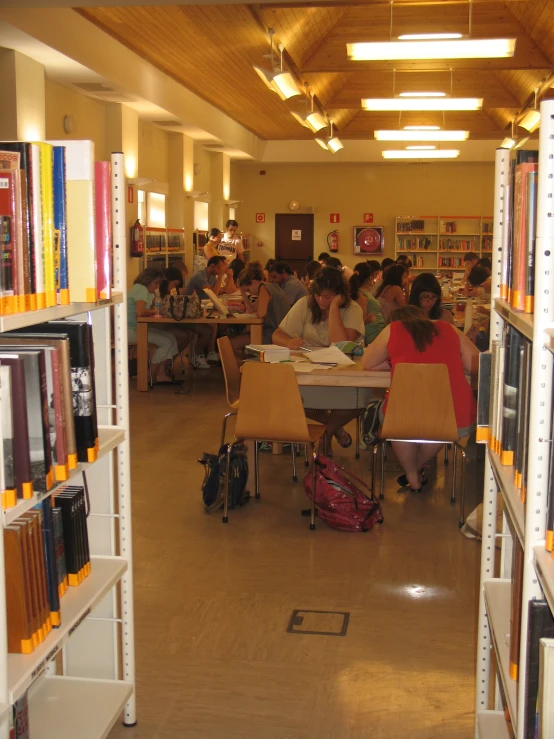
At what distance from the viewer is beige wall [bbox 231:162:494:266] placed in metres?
17.0

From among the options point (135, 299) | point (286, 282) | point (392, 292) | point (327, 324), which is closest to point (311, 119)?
point (286, 282)

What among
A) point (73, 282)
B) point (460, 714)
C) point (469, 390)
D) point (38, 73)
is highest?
point (38, 73)

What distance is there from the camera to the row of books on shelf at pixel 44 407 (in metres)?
1.75

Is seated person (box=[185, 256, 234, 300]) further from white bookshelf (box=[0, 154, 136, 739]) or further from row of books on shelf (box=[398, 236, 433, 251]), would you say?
row of books on shelf (box=[398, 236, 433, 251])

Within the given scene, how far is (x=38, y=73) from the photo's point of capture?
291 inches

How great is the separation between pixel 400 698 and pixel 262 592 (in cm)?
99

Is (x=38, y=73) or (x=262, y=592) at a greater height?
(x=38, y=73)

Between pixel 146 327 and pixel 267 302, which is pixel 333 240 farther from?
pixel 146 327

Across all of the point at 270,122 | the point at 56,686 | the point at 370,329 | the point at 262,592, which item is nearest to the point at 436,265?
the point at 270,122

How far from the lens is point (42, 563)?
6.68 feet

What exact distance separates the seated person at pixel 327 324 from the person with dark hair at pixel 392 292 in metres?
2.15

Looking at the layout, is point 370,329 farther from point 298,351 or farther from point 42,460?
point 42,460

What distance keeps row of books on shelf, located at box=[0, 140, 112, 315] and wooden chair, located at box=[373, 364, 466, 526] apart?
2.53m

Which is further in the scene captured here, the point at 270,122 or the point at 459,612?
the point at 270,122
